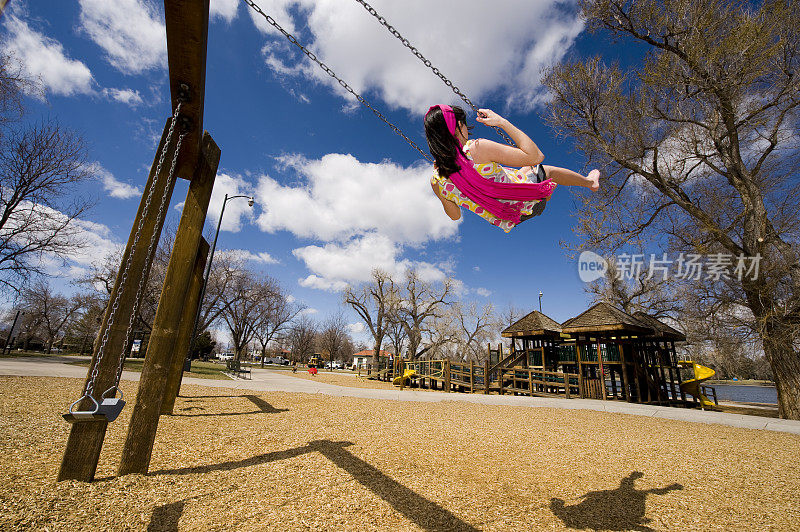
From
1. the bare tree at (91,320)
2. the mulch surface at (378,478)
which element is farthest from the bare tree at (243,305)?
the mulch surface at (378,478)

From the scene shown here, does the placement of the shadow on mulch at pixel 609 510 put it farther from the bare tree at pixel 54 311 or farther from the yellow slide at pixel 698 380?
the bare tree at pixel 54 311

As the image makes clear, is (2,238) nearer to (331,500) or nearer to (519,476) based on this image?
(331,500)

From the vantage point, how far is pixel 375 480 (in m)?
3.55

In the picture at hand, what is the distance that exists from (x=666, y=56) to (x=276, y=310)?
137 ft

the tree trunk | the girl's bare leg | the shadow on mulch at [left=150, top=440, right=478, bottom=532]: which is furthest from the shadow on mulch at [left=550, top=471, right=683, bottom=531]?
the tree trunk

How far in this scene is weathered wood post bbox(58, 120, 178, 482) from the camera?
286cm

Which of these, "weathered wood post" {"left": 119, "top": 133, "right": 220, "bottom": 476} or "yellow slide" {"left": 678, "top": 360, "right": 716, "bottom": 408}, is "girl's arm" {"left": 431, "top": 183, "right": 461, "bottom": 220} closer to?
"weathered wood post" {"left": 119, "top": 133, "right": 220, "bottom": 476}

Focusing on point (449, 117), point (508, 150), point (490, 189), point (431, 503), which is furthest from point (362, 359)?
point (449, 117)

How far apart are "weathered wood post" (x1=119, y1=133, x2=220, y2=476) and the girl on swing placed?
2673mm

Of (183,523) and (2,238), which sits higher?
(2,238)

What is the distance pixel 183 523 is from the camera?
245 centimetres

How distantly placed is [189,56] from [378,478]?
4540 millimetres

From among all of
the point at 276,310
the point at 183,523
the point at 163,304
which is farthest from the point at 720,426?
the point at 276,310

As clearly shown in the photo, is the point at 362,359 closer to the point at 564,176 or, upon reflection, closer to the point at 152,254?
the point at 152,254
